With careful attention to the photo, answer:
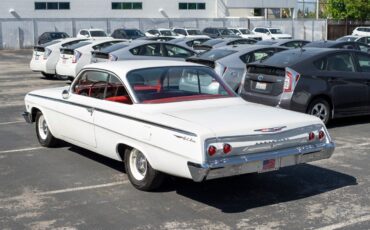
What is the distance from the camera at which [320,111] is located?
10.9 m

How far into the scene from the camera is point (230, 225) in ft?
19.2

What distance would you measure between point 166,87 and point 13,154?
9.93ft

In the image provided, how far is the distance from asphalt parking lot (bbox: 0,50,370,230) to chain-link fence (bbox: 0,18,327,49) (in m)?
39.2

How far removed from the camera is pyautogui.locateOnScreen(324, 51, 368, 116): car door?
11.1 meters

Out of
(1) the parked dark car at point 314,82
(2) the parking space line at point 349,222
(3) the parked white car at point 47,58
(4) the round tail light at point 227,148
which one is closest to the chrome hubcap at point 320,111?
(1) the parked dark car at point 314,82

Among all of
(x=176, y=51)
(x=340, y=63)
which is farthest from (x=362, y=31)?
(x=340, y=63)

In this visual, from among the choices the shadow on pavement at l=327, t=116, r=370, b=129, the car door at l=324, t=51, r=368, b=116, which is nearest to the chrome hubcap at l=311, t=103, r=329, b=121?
the car door at l=324, t=51, r=368, b=116

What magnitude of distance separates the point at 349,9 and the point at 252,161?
5551cm

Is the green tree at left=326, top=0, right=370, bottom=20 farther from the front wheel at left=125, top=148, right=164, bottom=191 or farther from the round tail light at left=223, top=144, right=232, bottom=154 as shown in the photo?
the round tail light at left=223, top=144, right=232, bottom=154

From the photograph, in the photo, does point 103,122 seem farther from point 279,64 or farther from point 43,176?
point 279,64

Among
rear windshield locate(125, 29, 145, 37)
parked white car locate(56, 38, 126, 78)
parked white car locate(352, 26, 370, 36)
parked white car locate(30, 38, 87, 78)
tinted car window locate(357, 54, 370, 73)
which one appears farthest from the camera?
parked white car locate(352, 26, 370, 36)

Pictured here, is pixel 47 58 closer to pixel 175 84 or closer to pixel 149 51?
pixel 149 51

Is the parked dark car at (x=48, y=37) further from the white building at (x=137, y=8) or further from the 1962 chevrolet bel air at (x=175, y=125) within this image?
the 1962 chevrolet bel air at (x=175, y=125)

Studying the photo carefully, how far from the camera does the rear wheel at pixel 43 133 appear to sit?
30.6 feet
